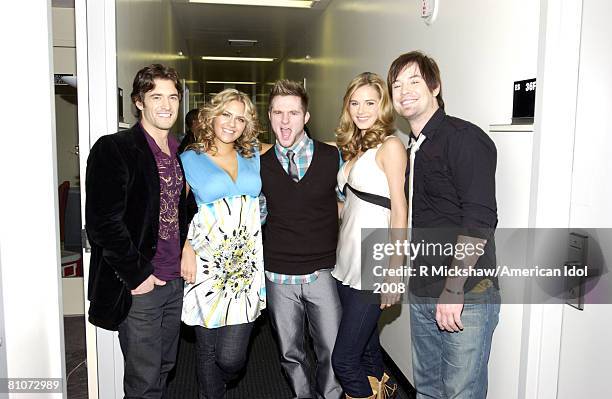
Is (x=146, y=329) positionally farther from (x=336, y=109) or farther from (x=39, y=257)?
(x=336, y=109)

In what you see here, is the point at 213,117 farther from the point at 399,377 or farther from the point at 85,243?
the point at 399,377

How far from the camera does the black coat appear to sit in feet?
6.09

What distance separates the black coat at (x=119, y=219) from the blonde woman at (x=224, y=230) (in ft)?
0.73

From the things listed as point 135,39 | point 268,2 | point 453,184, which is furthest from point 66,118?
point 453,184

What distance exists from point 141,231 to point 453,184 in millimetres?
1151

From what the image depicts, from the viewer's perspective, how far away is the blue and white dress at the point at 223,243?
7.05 ft

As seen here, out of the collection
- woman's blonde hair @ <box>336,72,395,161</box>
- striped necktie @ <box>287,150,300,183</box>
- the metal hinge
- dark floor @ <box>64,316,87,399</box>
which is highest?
woman's blonde hair @ <box>336,72,395,161</box>

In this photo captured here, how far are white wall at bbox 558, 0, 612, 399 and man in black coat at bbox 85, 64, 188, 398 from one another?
57.8 inches

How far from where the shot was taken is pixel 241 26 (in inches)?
308

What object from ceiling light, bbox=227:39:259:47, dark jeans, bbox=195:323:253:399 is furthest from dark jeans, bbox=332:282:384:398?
ceiling light, bbox=227:39:259:47

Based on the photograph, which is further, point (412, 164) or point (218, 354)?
point (218, 354)

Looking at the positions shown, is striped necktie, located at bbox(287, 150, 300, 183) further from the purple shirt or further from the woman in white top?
the purple shirt

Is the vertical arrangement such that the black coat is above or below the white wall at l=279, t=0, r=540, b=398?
below

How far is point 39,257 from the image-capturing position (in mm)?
1794
